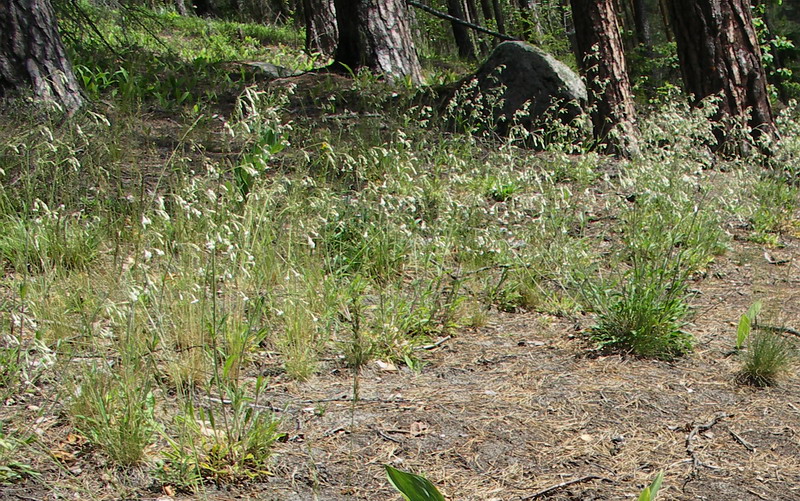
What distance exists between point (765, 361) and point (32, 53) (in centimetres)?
537

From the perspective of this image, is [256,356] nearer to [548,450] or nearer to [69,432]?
[69,432]

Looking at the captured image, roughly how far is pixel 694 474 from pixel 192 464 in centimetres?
168

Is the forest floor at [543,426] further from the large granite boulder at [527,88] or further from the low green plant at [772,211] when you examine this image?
the large granite boulder at [527,88]

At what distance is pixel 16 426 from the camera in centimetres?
238

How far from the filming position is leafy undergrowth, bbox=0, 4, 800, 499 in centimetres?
236

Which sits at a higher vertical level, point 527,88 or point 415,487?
point 527,88

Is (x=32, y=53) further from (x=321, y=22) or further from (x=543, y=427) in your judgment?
(x=321, y=22)

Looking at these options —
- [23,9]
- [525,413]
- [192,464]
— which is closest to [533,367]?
[525,413]

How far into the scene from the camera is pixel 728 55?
640cm

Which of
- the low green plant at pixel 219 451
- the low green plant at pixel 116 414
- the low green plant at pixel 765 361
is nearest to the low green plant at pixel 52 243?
the low green plant at pixel 116 414

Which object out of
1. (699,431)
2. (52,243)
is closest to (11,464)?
(52,243)

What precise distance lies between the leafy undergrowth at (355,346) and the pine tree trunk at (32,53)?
1.82ft

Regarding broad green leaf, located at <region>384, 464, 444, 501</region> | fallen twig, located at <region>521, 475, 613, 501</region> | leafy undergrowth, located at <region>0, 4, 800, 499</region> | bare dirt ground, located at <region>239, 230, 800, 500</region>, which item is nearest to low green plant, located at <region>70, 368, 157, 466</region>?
leafy undergrowth, located at <region>0, 4, 800, 499</region>

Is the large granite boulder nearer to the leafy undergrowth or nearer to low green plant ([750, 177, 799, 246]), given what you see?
the leafy undergrowth
